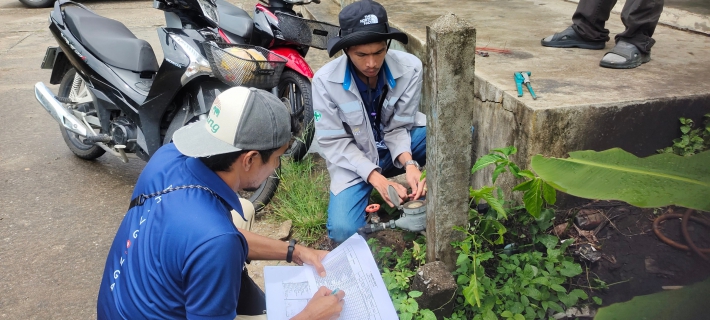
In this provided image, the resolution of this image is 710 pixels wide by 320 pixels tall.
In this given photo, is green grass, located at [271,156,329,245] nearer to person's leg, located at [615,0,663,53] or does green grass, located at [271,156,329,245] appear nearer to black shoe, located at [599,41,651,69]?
black shoe, located at [599,41,651,69]

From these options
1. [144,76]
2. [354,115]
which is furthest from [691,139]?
[144,76]

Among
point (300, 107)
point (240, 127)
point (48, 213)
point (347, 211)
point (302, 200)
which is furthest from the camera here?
point (300, 107)

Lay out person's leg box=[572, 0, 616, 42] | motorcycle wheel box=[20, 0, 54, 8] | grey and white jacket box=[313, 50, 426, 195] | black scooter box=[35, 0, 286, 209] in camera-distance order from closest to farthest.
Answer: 1. grey and white jacket box=[313, 50, 426, 195]
2. black scooter box=[35, 0, 286, 209]
3. person's leg box=[572, 0, 616, 42]
4. motorcycle wheel box=[20, 0, 54, 8]

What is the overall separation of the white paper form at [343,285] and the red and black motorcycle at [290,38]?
4.84 ft

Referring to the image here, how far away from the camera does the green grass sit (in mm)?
3057

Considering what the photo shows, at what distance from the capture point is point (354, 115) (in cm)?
273

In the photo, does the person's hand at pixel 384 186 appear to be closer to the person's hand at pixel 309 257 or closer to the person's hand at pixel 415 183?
the person's hand at pixel 415 183

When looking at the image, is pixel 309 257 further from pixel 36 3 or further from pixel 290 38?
pixel 36 3

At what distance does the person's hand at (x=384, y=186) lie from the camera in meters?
2.50

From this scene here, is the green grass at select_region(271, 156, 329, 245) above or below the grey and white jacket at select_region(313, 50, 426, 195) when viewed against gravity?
below

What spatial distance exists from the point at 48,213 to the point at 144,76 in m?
0.98

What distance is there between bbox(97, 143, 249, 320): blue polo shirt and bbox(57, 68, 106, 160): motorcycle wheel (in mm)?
2508

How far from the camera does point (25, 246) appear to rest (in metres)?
3.11

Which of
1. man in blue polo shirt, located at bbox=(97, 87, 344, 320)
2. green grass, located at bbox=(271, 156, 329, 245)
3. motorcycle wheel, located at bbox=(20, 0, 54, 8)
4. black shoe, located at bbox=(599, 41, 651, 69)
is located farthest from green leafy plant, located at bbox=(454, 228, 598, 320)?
motorcycle wheel, located at bbox=(20, 0, 54, 8)
